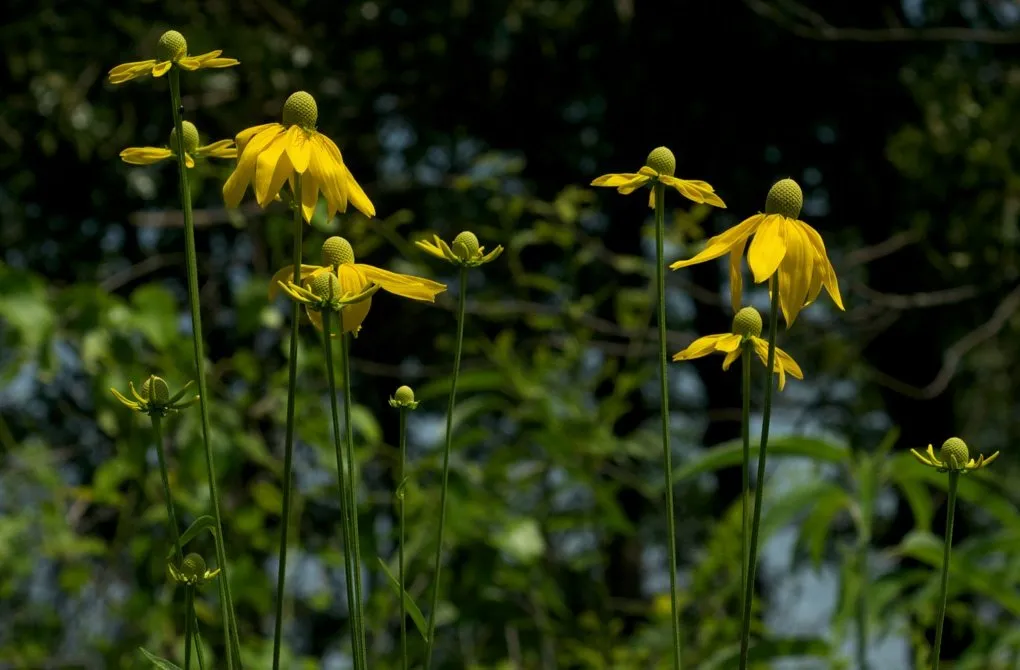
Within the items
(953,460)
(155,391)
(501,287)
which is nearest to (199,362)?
Answer: (155,391)

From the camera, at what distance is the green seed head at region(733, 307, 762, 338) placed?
58cm

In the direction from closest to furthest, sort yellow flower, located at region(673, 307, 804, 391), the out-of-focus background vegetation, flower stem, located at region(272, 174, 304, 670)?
flower stem, located at region(272, 174, 304, 670), yellow flower, located at region(673, 307, 804, 391), the out-of-focus background vegetation

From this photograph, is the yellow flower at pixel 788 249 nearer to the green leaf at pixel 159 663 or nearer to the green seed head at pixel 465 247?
the green seed head at pixel 465 247

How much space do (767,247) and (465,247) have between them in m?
0.13

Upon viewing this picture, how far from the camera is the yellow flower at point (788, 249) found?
56 centimetres

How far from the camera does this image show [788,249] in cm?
57

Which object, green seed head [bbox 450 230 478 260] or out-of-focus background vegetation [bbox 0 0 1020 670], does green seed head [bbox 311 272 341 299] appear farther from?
out-of-focus background vegetation [bbox 0 0 1020 670]

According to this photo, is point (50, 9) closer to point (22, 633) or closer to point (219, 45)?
point (219, 45)

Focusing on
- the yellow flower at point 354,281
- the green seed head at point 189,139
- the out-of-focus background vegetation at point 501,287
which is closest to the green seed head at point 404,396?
the yellow flower at point 354,281

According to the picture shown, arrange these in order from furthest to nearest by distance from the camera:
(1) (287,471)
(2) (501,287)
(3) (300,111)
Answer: (2) (501,287) → (3) (300,111) → (1) (287,471)

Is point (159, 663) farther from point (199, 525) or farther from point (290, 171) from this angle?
point (290, 171)

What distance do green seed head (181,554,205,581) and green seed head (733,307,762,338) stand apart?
0.25 metres

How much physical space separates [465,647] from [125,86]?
1951mm

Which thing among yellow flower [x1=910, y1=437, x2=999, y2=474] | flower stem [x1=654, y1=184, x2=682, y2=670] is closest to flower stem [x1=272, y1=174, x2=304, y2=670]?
flower stem [x1=654, y1=184, x2=682, y2=670]
